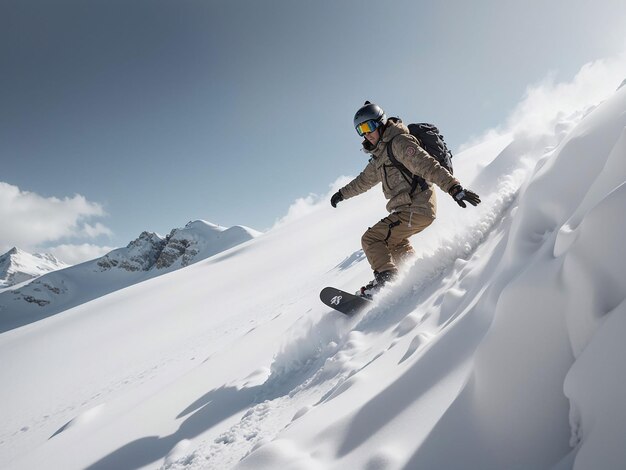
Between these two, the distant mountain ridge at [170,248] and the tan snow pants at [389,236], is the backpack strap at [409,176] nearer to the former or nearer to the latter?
the tan snow pants at [389,236]

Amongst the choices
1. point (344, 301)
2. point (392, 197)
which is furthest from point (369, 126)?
point (344, 301)

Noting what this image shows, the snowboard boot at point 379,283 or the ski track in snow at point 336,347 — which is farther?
the snowboard boot at point 379,283

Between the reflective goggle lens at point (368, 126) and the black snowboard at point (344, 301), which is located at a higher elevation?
the reflective goggle lens at point (368, 126)

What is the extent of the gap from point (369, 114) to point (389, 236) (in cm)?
172

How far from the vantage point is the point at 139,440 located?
320cm

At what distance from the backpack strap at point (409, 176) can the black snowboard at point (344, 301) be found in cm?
168

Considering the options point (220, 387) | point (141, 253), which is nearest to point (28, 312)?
point (141, 253)

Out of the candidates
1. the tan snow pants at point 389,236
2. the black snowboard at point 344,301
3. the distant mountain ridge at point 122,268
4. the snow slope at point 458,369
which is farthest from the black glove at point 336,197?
the distant mountain ridge at point 122,268

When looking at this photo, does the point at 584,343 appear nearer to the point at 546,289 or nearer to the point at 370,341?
the point at 546,289

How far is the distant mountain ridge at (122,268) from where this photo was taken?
157 meters

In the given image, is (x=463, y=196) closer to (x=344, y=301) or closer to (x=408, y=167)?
(x=408, y=167)

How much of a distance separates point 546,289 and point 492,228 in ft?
9.28

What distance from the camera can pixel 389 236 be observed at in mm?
4715

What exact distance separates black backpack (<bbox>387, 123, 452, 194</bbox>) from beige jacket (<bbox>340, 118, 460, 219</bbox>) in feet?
0.18
